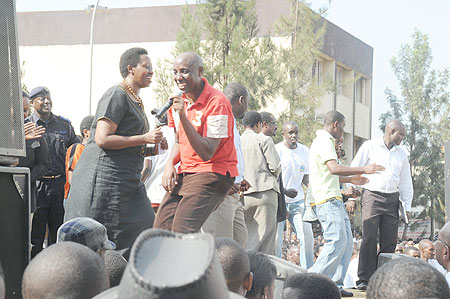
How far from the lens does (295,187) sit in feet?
35.0

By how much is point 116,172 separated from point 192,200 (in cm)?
53

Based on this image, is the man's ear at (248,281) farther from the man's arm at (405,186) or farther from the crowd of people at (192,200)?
the man's arm at (405,186)

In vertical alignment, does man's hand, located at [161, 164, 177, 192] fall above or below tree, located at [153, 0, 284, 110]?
below

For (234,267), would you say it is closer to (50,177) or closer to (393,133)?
(50,177)

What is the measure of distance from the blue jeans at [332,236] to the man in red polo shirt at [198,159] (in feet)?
9.76

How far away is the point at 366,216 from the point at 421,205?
3214cm

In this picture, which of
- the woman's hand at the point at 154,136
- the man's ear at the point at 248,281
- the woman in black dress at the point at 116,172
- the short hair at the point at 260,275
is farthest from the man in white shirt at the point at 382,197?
the man's ear at the point at 248,281

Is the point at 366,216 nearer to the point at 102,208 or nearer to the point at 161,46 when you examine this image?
the point at 102,208

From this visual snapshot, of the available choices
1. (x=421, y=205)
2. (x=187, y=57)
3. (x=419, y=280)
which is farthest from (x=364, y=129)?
(x=419, y=280)

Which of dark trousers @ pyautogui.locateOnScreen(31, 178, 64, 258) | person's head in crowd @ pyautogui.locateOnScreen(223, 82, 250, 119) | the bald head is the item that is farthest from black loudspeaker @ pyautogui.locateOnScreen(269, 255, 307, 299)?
dark trousers @ pyautogui.locateOnScreen(31, 178, 64, 258)

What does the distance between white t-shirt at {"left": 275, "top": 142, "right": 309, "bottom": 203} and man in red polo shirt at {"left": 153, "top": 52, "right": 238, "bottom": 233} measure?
15.6 ft

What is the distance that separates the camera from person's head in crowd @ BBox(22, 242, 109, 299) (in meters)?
2.60

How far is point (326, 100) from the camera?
116 ft

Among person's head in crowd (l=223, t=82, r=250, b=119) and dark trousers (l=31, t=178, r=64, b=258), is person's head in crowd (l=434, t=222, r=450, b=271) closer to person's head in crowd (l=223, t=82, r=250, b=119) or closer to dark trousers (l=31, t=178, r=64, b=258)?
person's head in crowd (l=223, t=82, r=250, b=119)
